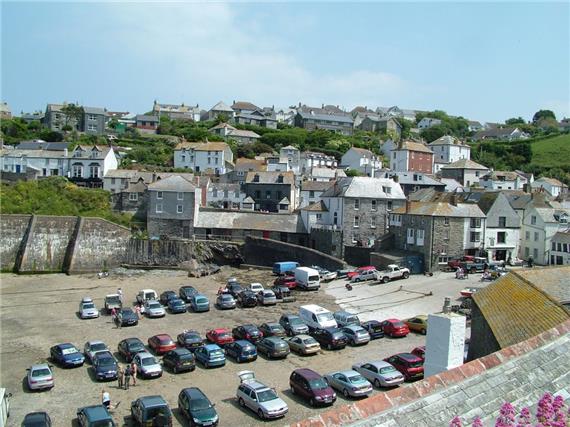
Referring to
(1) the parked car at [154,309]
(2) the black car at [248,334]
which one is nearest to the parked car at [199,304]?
(1) the parked car at [154,309]

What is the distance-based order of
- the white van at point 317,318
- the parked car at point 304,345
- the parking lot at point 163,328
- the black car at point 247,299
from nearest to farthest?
the parking lot at point 163,328, the parked car at point 304,345, the white van at point 317,318, the black car at point 247,299

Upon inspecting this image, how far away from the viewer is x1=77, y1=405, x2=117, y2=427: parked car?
15.9 meters

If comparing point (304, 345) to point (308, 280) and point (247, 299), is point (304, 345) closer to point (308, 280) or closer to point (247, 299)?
point (247, 299)

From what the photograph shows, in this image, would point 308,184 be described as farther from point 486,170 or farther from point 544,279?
point 544,279

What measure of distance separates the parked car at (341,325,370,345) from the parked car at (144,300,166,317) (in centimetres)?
1199

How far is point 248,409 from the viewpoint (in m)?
18.4

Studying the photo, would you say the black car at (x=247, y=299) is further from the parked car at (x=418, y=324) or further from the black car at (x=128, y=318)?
the parked car at (x=418, y=324)

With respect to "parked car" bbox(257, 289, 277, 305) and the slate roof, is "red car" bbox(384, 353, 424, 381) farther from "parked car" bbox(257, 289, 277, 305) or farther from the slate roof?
"parked car" bbox(257, 289, 277, 305)

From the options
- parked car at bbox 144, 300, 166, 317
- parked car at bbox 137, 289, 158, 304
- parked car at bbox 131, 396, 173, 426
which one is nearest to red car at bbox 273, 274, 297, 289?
parked car at bbox 137, 289, 158, 304

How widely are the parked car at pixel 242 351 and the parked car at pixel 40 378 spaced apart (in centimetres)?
755

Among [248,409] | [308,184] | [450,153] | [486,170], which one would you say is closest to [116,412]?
[248,409]

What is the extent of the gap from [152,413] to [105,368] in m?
5.84

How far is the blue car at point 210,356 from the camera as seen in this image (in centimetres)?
2306

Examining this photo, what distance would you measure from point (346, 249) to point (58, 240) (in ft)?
87.3
